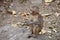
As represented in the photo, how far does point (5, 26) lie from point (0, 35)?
50cm

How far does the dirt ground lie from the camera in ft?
16.8

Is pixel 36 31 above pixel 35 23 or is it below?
below

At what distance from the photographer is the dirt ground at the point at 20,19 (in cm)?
512

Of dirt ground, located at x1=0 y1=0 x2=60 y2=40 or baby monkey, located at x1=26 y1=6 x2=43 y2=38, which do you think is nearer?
baby monkey, located at x1=26 y1=6 x2=43 y2=38

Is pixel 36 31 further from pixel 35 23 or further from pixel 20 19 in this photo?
pixel 20 19

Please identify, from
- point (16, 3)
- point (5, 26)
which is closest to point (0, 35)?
point (5, 26)

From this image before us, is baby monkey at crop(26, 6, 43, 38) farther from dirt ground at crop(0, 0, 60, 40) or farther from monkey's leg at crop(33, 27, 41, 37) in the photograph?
dirt ground at crop(0, 0, 60, 40)

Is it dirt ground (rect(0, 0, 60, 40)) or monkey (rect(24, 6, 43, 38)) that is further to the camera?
dirt ground (rect(0, 0, 60, 40))

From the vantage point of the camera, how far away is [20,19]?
241 inches

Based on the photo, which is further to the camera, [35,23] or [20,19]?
[20,19]

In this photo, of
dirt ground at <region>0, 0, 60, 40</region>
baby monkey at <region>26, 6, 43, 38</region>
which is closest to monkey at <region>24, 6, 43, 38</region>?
baby monkey at <region>26, 6, 43, 38</region>

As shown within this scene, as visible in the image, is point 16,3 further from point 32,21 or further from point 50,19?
point 32,21

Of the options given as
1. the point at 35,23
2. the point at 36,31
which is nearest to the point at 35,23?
the point at 35,23

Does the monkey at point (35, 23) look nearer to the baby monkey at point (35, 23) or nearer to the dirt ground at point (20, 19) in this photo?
the baby monkey at point (35, 23)
